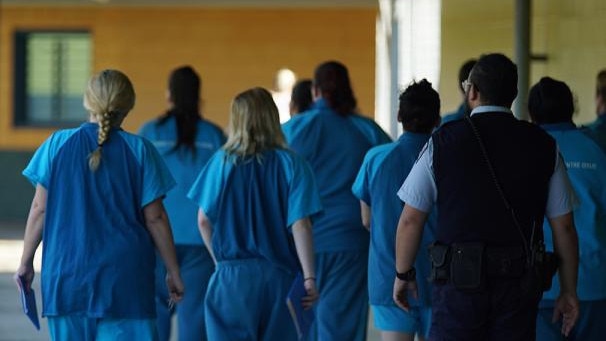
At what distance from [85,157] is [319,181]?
261 cm

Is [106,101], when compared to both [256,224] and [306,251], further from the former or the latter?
[306,251]

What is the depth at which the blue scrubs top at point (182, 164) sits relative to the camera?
8.87 meters

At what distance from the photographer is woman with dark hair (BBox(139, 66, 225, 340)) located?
348 inches

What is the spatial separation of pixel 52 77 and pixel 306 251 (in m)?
16.4

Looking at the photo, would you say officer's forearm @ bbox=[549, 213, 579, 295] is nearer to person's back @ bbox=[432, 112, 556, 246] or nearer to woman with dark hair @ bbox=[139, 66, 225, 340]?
person's back @ bbox=[432, 112, 556, 246]

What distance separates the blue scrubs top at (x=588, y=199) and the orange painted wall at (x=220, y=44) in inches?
578

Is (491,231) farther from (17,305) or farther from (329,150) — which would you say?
(17,305)

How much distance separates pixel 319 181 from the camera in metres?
8.70

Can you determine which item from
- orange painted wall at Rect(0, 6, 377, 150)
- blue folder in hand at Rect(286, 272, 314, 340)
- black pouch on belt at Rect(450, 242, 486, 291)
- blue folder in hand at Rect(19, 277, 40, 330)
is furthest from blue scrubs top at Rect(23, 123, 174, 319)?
orange painted wall at Rect(0, 6, 377, 150)

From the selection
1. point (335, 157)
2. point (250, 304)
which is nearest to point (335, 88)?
point (335, 157)

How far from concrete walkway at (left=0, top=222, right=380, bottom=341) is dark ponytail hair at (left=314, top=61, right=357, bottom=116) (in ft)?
9.68

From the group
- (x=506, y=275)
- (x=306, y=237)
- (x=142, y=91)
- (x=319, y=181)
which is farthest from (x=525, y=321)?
(x=142, y=91)

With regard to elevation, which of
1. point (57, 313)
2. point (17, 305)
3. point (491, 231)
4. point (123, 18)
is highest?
point (123, 18)

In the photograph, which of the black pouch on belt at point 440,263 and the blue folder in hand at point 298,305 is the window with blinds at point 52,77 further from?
the black pouch on belt at point 440,263
